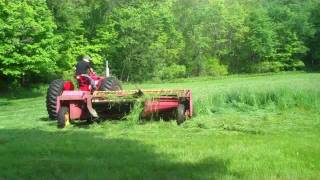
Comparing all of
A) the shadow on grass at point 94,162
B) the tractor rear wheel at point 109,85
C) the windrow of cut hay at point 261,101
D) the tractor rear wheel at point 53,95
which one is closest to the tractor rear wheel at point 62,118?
the tractor rear wheel at point 109,85

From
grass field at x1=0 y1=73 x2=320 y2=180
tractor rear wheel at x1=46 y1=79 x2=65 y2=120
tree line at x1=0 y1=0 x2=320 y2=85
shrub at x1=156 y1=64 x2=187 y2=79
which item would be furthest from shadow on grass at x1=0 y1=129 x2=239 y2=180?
shrub at x1=156 y1=64 x2=187 y2=79

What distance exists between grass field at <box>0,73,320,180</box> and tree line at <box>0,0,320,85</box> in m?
17.0

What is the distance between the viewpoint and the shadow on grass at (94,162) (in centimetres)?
791

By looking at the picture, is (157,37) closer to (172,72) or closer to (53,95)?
(172,72)

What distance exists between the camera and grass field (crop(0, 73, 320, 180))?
8.09m

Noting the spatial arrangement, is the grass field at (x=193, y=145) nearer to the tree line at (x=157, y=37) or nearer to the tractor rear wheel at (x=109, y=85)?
the tractor rear wheel at (x=109, y=85)

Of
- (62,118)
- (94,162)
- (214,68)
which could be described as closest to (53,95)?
(62,118)

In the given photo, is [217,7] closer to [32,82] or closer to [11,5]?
[32,82]

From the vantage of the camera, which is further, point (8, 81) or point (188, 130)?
point (8, 81)

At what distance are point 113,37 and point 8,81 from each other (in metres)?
10.8

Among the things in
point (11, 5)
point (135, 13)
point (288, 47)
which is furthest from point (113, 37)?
point (288, 47)

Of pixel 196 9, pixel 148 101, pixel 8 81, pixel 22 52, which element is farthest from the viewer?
pixel 196 9

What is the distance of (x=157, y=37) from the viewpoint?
52.8 meters

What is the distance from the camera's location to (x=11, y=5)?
3356 centimetres
